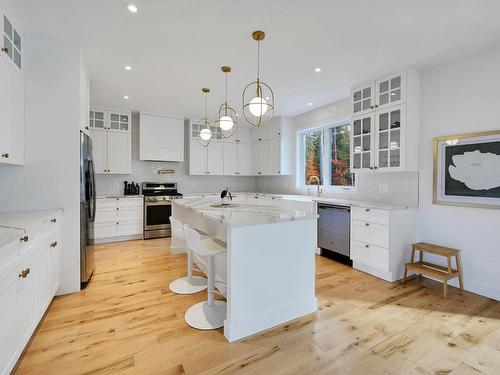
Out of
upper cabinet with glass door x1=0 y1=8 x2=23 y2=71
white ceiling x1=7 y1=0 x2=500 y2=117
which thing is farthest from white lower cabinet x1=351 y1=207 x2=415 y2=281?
upper cabinet with glass door x1=0 y1=8 x2=23 y2=71

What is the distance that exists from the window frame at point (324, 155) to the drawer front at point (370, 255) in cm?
107

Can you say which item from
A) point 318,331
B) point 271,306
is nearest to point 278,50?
point 271,306

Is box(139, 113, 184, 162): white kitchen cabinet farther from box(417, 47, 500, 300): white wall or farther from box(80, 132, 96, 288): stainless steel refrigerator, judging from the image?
box(417, 47, 500, 300): white wall

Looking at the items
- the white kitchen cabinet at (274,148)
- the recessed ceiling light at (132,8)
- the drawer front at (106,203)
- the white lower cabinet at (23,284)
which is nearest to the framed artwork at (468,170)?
the white kitchen cabinet at (274,148)

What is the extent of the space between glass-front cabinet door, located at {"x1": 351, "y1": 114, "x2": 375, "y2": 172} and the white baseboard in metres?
2.11

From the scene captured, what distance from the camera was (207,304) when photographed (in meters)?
2.37

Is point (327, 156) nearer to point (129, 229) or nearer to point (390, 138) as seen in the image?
point (390, 138)

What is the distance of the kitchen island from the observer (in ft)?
6.23

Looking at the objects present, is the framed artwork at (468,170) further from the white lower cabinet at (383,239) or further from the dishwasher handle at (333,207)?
the dishwasher handle at (333,207)

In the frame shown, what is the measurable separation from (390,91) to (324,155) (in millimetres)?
1753

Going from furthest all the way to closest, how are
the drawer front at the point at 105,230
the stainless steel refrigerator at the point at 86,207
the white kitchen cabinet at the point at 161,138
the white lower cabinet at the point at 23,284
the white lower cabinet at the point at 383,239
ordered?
the white kitchen cabinet at the point at 161,138
the drawer front at the point at 105,230
the white lower cabinet at the point at 383,239
the stainless steel refrigerator at the point at 86,207
the white lower cabinet at the point at 23,284

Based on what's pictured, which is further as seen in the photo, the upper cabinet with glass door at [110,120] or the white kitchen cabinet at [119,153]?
the white kitchen cabinet at [119,153]

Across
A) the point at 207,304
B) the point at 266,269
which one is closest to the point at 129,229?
the point at 207,304

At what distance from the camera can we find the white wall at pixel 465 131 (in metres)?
2.56
